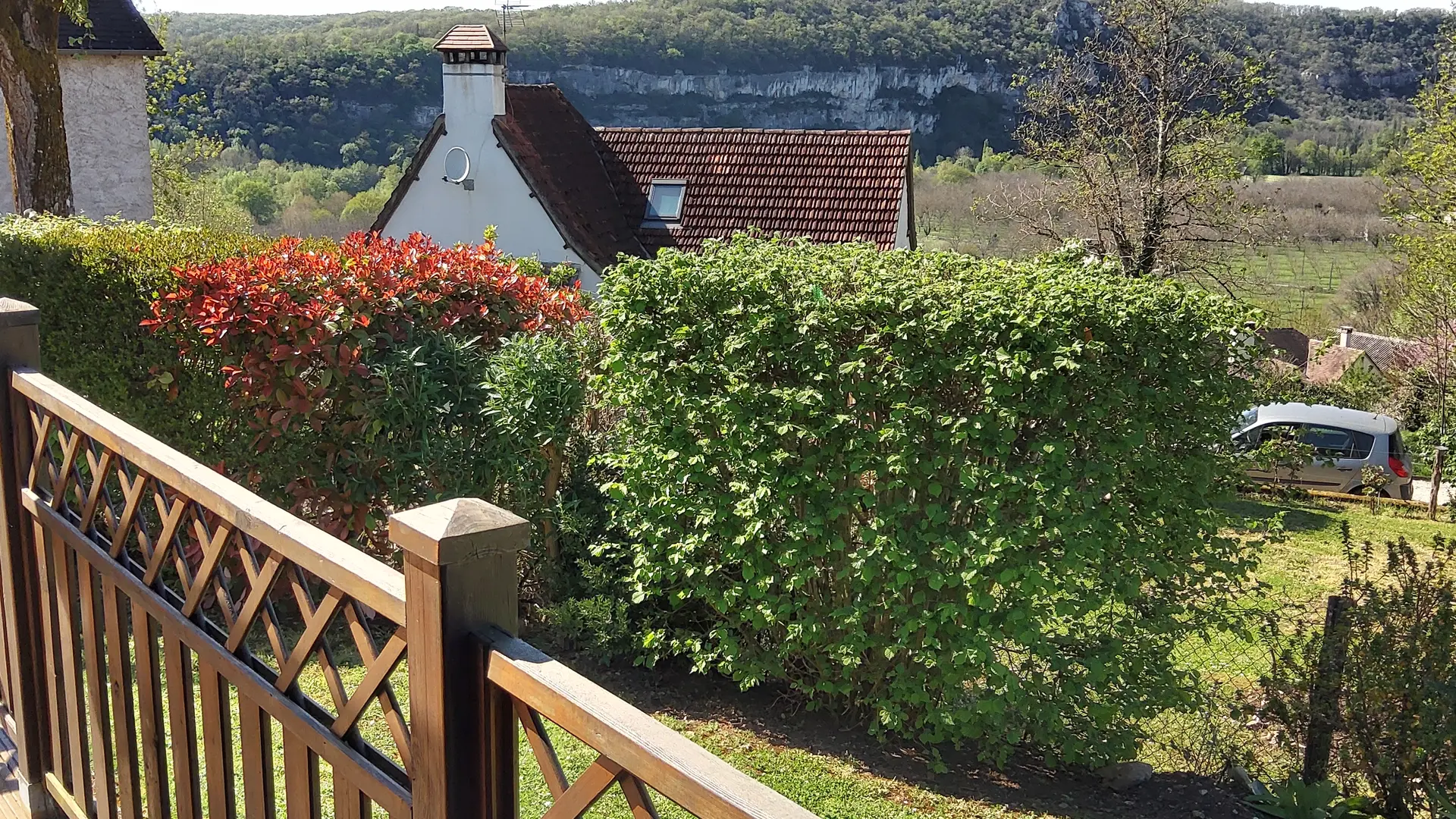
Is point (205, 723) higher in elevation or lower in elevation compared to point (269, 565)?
lower

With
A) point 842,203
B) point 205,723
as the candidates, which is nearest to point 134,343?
point 205,723

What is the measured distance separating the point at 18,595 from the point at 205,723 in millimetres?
1441

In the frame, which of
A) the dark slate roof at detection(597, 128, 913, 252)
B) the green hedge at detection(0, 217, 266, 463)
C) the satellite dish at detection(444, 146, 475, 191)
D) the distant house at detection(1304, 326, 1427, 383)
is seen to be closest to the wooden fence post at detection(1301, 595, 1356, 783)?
the green hedge at detection(0, 217, 266, 463)

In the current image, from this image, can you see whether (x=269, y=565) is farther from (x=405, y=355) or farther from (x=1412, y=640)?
(x=1412, y=640)

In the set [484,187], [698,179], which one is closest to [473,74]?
[484,187]

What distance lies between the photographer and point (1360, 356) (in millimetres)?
29781

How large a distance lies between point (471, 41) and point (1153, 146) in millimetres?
12059

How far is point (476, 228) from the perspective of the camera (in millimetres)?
22922

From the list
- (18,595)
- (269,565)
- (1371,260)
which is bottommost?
(1371,260)

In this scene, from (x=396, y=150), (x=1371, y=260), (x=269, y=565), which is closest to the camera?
(x=269, y=565)

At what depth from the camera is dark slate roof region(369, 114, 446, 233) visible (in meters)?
22.6

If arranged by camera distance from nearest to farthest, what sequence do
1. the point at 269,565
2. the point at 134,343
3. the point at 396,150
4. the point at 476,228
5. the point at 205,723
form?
1. the point at 269,565
2. the point at 205,723
3. the point at 134,343
4. the point at 476,228
5. the point at 396,150

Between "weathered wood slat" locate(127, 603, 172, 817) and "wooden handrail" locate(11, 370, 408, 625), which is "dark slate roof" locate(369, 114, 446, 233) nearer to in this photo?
"wooden handrail" locate(11, 370, 408, 625)

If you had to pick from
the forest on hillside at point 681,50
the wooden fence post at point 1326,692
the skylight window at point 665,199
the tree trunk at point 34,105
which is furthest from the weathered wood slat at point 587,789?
the forest on hillside at point 681,50
